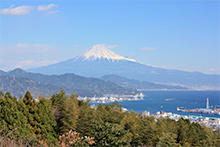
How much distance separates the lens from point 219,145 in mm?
11000

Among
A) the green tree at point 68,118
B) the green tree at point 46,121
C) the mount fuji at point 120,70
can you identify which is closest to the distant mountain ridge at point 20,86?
the green tree at point 68,118

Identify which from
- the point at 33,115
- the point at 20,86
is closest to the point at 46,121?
the point at 33,115

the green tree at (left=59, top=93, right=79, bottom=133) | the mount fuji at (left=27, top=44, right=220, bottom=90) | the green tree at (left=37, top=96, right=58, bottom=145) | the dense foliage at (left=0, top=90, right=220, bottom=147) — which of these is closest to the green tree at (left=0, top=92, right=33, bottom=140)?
the dense foliage at (left=0, top=90, right=220, bottom=147)

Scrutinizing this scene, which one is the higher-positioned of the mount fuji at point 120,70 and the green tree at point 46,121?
the mount fuji at point 120,70

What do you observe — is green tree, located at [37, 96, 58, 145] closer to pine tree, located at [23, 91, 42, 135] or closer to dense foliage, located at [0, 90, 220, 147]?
dense foliage, located at [0, 90, 220, 147]

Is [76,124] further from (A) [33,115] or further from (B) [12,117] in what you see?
(B) [12,117]

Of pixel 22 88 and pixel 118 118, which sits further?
pixel 22 88

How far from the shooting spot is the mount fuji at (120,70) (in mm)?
144625

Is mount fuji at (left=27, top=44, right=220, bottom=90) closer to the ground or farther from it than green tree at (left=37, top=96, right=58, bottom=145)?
farther from it

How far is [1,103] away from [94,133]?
4.14m

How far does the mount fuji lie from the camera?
474 feet

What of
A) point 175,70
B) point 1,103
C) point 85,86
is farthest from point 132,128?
point 175,70

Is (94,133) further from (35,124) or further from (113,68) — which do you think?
(113,68)

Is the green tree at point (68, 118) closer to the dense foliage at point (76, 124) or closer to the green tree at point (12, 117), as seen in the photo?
the dense foliage at point (76, 124)
